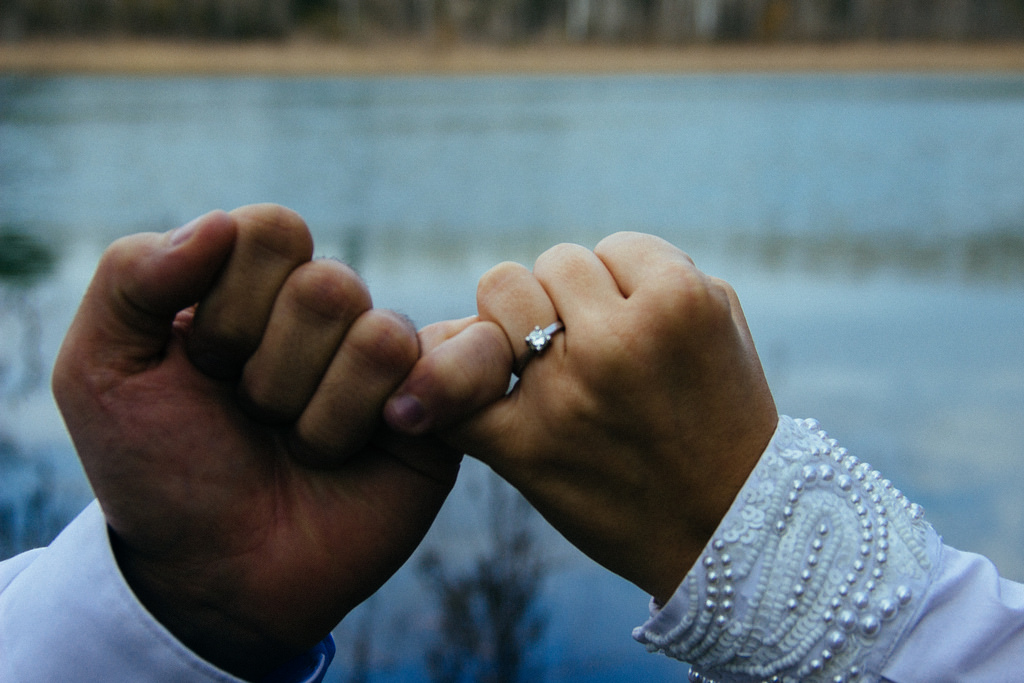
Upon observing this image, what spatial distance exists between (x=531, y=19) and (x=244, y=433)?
1.87m

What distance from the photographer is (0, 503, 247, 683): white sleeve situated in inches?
32.0

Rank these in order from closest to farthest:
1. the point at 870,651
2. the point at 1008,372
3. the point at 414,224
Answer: the point at 870,651 → the point at 1008,372 → the point at 414,224

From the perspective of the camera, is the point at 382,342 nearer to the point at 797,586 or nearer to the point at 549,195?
the point at 797,586

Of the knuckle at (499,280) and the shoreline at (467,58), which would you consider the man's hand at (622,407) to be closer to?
the knuckle at (499,280)

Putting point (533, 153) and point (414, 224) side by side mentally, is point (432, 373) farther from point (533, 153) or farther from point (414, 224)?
point (533, 153)

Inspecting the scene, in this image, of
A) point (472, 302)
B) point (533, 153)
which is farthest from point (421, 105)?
point (472, 302)

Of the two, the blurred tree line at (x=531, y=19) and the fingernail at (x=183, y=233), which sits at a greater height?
the blurred tree line at (x=531, y=19)

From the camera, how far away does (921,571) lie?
2.61 ft

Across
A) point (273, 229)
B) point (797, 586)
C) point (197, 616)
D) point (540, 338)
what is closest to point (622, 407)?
point (540, 338)

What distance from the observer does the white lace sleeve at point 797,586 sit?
2.55 feet

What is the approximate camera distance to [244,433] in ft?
2.85

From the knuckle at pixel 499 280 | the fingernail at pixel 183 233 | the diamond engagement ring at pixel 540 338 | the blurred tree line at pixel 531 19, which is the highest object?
the blurred tree line at pixel 531 19

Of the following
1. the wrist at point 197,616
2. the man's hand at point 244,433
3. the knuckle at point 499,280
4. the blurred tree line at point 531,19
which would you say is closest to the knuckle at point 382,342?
the man's hand at point 244,433

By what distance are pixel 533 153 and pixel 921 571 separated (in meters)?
1.76
